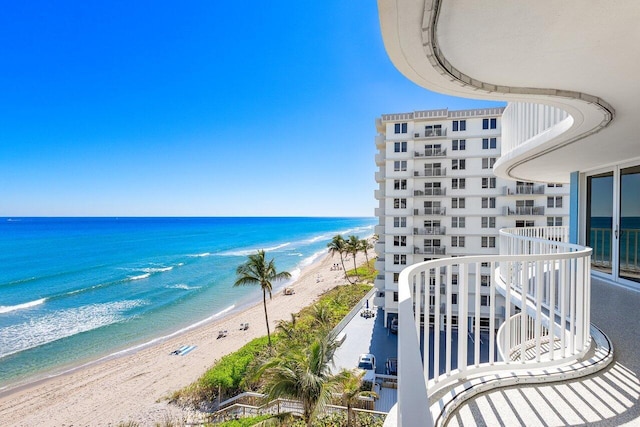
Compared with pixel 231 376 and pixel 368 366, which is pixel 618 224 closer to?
pixel 368 366

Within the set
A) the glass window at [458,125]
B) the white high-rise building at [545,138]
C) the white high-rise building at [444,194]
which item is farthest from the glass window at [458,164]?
the white high-rise building at [545,138]

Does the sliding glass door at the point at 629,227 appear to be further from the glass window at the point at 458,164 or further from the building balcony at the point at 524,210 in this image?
the glass window at the point at 458,164

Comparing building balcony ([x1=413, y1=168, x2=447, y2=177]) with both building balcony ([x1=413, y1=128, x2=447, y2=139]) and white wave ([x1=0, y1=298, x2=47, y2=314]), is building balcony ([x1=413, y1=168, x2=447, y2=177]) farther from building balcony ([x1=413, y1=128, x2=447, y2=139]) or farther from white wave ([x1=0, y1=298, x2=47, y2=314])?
white wave ([x1=0, y1=298, x2=47, y2=314])

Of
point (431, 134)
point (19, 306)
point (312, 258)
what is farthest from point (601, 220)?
point (312, 258)

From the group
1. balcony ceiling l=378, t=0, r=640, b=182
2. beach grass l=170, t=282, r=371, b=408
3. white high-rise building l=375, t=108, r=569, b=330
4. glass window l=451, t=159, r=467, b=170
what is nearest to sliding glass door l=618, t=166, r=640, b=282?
balcony ceiling l=378, t=0, r=640, b=182

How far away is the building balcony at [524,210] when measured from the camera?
2111 centimetres

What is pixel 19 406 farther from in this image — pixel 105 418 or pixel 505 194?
pixel 505 194

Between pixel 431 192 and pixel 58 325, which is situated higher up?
pixel 431 192

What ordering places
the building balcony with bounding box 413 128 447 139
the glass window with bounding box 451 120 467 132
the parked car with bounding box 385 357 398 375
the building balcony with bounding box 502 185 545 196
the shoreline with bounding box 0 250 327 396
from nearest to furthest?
the parked car with bounding box 385 357 398 375 → the shoreline with bounding box 0 250 327 396 → the building balcony with bounding box 502 185 545 196 → the glass window with bounding box 451 120 467 132 → the building balcony with bounding box 413 128 447 139

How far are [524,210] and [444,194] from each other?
5.42 m

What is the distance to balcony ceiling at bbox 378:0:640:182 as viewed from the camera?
5.73 ft

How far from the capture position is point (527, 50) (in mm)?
2146

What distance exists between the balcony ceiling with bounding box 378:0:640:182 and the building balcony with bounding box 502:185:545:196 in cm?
2038

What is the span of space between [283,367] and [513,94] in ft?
25.8
